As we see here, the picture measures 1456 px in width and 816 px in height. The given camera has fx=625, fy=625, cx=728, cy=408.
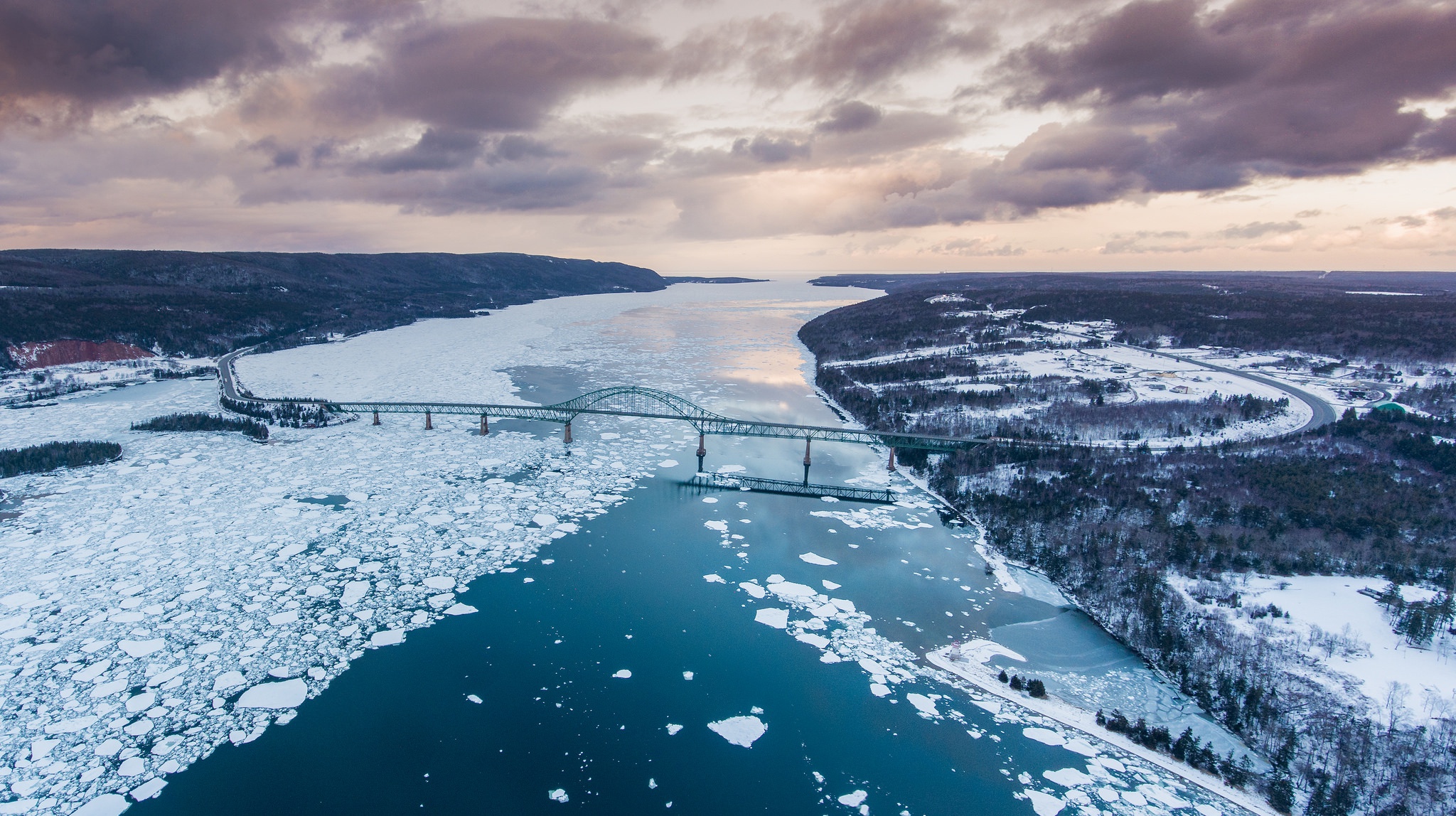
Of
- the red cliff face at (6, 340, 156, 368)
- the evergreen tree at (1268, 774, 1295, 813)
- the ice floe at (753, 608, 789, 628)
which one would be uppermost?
the red cliff face at (6, 340, 156, 368)

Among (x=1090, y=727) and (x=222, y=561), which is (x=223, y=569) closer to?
(x=222, y=561)

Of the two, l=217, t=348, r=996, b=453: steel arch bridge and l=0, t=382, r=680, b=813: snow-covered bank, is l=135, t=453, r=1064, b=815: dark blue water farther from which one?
l=217, t=348, r=996, b=453: steel arch bridge

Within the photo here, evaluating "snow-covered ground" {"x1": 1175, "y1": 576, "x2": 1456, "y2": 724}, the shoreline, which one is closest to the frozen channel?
the shoreline

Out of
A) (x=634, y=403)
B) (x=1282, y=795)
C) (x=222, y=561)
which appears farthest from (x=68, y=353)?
(x=1282, y=795)

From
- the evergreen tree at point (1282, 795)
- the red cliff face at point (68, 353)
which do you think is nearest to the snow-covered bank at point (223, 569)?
the evergreen tree at point (1282, 795)

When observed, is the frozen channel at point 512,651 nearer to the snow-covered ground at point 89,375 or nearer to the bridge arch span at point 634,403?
the bridge arch span at point 634,403

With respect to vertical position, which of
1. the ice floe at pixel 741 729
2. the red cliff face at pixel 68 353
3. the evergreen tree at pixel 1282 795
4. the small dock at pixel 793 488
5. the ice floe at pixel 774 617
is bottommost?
the ice floe at pixel 741 729
